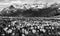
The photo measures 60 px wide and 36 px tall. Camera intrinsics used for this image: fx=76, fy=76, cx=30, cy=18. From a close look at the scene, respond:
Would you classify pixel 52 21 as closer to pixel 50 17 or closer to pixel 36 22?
pixel 50 17

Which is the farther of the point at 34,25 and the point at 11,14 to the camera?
the point at 11,14

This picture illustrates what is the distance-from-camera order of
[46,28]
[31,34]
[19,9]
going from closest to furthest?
[31,34], [46,28], [19,9]

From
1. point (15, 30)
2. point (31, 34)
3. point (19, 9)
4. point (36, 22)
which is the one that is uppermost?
point (19, 9)

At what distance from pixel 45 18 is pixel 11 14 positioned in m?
0.98

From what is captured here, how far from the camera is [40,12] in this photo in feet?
7.32

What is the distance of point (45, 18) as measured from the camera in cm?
214

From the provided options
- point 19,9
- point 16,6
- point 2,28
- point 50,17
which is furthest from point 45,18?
point 2,28

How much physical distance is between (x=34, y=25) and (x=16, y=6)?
2.60 ft

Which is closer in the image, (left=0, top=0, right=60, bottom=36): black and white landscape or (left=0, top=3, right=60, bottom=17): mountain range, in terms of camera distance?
(left=0, top=0, right=60, bottom=36): black and white landscape

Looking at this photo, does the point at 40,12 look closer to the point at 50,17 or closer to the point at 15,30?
the point at 50,17

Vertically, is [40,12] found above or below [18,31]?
above

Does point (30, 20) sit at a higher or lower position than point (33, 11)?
lower

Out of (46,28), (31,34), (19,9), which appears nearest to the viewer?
(31,34)

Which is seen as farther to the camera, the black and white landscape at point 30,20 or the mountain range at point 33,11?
the mountain range at point 33,11
